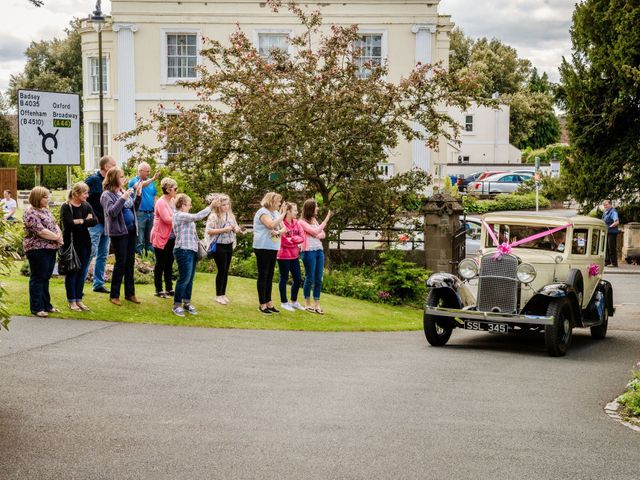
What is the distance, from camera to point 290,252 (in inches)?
643

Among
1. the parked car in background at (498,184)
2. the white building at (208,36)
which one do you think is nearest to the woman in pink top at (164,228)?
the white building at (208,36)

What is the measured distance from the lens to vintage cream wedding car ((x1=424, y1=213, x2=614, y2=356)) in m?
13.8

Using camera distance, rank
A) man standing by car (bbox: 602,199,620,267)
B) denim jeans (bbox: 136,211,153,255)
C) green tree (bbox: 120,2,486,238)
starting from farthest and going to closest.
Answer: man standing by car (bbox: 602,199,620,267), green tree (bbox: 120,2,486,238), denim jeans (bbox: 136,211,153,255)

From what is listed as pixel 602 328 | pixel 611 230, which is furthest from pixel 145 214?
pixel 611 230

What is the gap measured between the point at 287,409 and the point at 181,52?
34.5m

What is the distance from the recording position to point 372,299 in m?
19.5

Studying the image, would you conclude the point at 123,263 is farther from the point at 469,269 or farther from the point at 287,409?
the point at 287,409

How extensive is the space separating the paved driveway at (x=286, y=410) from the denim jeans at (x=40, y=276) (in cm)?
47

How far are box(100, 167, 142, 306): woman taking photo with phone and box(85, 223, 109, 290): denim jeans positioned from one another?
71 centimetres

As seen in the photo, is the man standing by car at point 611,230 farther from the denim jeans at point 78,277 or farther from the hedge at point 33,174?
the hedge at point 33,174

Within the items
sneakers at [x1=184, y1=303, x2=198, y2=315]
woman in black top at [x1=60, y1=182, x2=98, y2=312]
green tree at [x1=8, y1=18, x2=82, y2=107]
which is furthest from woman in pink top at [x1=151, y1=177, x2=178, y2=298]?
green tree at [x1=8, y1=18, x2=82, y2=107]

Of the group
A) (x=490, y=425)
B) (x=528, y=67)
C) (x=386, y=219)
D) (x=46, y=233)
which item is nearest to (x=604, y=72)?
(x=386, y=219)

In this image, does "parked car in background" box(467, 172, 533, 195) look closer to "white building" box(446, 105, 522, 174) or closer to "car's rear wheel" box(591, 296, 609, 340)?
"white building" box(446, 105, 522, 174)

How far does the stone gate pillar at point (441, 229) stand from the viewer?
21.7 metres
